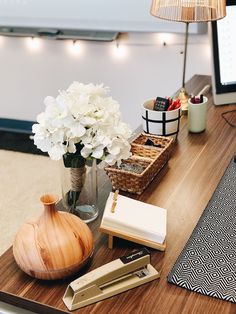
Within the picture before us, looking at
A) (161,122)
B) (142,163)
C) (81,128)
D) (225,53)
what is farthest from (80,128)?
(225,53)

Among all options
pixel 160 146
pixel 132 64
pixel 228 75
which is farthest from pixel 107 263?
pixel 132 64

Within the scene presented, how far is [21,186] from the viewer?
3117mm

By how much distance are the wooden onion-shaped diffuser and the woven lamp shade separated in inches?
39.6

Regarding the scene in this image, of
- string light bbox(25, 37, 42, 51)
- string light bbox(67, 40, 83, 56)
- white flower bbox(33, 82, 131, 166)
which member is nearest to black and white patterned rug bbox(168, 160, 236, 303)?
white flower bbox(33, 82, 131, 166)

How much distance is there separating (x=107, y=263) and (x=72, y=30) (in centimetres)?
230

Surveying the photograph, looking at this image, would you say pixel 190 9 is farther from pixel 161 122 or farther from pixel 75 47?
pixel 75 47

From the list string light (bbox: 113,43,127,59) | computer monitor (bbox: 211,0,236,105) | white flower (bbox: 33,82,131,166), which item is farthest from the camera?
string light (bbox: 113,43,127,59)

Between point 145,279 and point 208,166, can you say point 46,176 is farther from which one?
point 145,279

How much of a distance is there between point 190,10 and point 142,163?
2.31ft

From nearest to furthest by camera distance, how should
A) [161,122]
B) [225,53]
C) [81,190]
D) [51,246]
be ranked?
[51,246] < [81,190] < [161,122] < [225,53]

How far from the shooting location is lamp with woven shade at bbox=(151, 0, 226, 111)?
5.94ft

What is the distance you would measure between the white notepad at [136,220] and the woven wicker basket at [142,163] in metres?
0.15

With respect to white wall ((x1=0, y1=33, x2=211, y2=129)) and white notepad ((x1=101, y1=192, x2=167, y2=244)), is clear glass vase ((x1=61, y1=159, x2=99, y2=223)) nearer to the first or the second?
white notepad ((x1=101, y1=192, x2=167, y2=244))

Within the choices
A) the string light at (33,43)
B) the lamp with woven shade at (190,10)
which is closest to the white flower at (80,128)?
the lamp with woven shade at (190,10)
